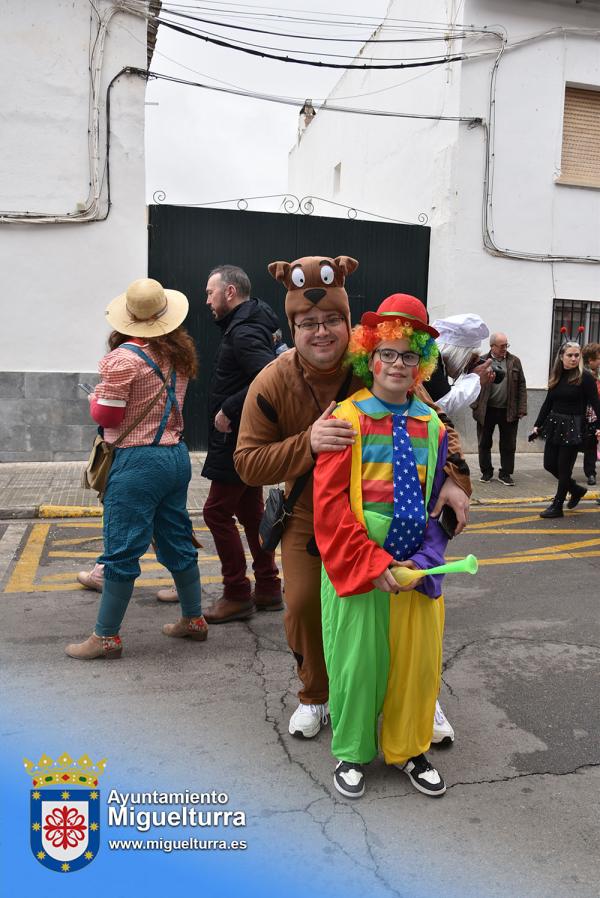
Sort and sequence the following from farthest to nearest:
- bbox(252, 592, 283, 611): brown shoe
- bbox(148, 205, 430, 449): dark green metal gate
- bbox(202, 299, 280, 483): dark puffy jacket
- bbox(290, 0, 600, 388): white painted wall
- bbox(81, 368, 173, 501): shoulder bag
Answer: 1. bbox(290, 0, 600, 388): white painted wall
2. bbox(148, 205, 430, 449): dark green metal gate
3. bbox(252, 592, 283, 611): brown shoe
4. bbox(202, 299, 280, 483): dark puffy jacket
5. bbox(81, 368, 173, 501): shoulder bag

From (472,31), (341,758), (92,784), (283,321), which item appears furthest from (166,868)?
(472,31)

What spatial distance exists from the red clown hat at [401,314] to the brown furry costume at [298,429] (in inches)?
9.2

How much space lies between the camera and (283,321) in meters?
11.8

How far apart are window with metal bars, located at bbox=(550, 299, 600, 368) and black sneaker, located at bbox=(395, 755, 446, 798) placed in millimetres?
10158

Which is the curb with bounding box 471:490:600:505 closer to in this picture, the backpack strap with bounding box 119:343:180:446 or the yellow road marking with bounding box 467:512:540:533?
the yellow road marking with bounding box 467:512:540:533

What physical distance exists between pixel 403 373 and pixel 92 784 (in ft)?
5.87

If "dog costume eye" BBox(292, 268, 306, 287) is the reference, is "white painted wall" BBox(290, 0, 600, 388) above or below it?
above

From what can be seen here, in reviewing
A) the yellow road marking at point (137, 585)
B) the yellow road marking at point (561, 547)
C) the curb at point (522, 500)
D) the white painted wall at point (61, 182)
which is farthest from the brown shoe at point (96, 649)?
the white painted wall at point (61, 182)

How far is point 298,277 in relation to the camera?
2.80m

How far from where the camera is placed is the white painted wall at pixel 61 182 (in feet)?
31.1

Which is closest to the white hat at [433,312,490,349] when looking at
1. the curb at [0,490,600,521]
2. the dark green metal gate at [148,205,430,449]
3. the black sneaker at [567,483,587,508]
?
the curb at [0,490,600,521]

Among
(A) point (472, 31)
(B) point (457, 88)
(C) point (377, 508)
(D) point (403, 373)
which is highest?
(A) point (472, 31)

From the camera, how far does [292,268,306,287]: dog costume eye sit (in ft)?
9.17

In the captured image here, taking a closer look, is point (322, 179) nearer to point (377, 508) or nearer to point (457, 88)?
point (457, 88)
